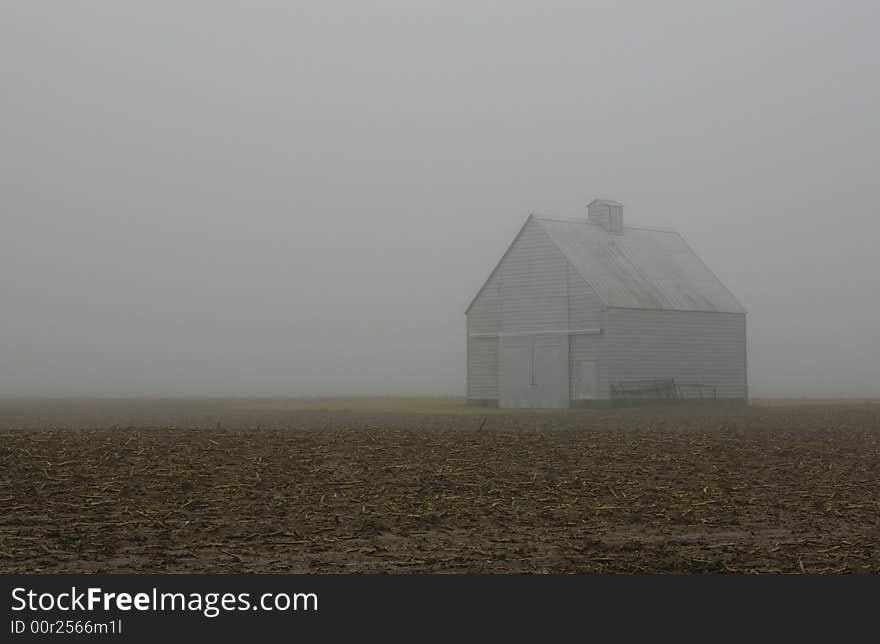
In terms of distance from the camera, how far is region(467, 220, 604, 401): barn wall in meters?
45.0

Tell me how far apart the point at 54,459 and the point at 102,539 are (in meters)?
5.93

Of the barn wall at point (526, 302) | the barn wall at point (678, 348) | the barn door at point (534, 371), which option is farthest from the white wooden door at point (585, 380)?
the barn wall at point (526, 302)

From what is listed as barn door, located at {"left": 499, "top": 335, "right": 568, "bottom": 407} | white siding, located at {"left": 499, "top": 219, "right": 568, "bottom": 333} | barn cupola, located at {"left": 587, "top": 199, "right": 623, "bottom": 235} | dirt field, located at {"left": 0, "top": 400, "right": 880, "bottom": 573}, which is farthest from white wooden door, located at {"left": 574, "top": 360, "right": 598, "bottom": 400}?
dirt field, located at {"left": 0, "top": 400, "right": 880, "bottom": 573}

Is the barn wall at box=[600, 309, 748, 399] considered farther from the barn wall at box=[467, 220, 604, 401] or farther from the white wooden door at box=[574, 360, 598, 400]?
the barn wall at box=[467, 220, 604, 401]

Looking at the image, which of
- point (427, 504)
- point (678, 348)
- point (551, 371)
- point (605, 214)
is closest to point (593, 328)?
point (551, 371)

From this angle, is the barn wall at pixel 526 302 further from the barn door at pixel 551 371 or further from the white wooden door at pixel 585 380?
the white wooden door at pixel 585 380

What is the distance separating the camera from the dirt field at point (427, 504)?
9578 millimetres

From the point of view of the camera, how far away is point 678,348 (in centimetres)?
4697

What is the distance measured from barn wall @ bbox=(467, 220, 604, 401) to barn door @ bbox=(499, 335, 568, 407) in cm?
60

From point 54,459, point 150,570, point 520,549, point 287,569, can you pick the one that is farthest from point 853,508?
point 54,459

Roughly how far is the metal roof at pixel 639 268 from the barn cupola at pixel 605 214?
1.28ft

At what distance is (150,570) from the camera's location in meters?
8.93

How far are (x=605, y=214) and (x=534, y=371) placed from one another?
10.1m

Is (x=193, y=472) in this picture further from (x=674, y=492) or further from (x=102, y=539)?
(x=674, y=492)
